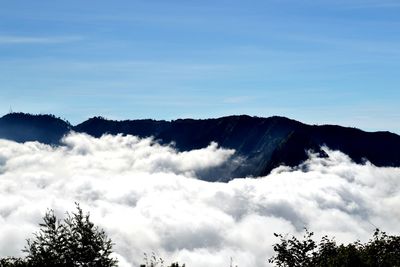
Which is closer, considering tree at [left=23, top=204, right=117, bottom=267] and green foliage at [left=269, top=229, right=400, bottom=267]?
tree at [left=23, top=204, right=117, bottom=267]

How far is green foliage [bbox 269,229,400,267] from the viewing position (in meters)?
85.8

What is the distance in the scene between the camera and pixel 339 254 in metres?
87.2

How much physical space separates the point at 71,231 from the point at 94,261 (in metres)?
4.03

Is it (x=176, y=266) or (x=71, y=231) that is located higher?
(x=71, y=231)

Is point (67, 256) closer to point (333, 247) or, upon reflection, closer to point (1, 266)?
point (1, 266)

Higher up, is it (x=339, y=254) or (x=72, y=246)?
(x=72, y=246)

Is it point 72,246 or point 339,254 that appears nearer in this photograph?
point 72,246

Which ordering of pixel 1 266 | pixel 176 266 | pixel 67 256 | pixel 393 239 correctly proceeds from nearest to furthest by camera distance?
pixel 67 256, pixel 176 266, pixel 1 266, pixel 393 239

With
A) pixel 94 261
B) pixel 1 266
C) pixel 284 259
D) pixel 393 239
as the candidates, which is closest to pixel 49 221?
pixel 94 261

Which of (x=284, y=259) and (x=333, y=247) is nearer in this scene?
(x=284, y=259)

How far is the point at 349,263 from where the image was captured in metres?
84.8

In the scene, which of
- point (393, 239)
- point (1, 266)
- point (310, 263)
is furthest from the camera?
point (393, 239)

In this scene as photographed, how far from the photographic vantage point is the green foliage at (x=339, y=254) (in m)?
85.8

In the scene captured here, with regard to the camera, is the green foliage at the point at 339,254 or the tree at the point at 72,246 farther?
the green foliage at the point at 339,254
